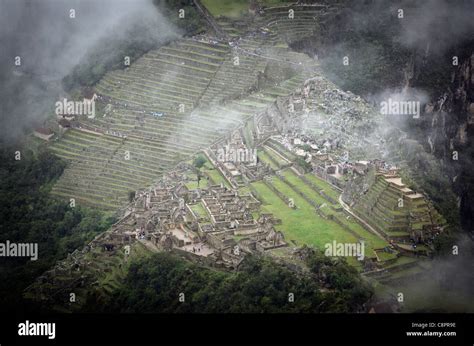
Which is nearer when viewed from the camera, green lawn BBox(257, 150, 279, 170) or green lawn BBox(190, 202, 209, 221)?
green lawn BBox(190, 202, 209, 221)

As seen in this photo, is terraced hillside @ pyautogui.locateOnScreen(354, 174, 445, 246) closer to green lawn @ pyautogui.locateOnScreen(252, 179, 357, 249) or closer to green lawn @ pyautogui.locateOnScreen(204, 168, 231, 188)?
green lawn @ pyautogui.locateOnScreen(252, 179, 357, 249)

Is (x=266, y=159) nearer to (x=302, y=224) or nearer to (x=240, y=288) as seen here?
(x=302, y=224)

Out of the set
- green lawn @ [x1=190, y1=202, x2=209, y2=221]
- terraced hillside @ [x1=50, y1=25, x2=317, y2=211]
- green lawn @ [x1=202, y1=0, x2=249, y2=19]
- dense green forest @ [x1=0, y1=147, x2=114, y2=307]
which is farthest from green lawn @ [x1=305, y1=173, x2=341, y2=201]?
green lawn @ [x1=202, y1=0, x2=249, y2=19]

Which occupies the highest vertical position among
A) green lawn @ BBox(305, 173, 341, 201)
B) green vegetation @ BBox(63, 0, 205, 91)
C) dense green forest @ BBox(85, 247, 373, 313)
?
green vegetation @ BBox(63, 0, 205, 91)

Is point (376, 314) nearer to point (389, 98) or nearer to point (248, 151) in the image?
point (248, 151)

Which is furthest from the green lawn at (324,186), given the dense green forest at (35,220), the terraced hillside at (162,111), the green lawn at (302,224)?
the dense green forest at (35,220)

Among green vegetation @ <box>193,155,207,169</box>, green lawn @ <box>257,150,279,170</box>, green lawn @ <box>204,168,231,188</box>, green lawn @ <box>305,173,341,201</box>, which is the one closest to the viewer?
green lawn @ <box>305,173,341,201</box>

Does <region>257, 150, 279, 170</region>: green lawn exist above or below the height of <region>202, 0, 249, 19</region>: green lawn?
below
